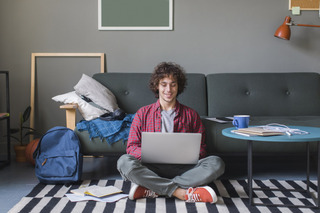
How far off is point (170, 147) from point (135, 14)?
6.33 ft

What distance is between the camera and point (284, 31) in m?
3.25

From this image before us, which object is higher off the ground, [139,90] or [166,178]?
[139,90]

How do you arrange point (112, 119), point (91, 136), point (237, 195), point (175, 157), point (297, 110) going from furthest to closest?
point (297, 110)
point (112, 119)
point (91, 136)
point (237, 195)
point (175, 157)

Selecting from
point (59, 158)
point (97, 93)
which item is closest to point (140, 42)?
point (97, 93)

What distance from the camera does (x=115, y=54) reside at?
3.47 metres

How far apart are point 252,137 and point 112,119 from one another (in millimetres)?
1207

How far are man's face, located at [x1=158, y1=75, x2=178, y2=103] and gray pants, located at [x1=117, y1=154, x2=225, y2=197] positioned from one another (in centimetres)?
43

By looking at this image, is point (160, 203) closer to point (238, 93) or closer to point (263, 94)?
point (238, 93)

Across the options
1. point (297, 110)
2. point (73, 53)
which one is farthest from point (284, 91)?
point (73, 53)

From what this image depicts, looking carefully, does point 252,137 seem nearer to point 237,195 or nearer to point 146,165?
point 237,195

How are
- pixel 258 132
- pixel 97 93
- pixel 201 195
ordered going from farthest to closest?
pixel 97 93
pixel 201 195
pixel 258 132

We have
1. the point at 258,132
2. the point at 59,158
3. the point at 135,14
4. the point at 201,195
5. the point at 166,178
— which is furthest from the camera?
the point at 135,14

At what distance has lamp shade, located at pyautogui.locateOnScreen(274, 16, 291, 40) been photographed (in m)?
3.24

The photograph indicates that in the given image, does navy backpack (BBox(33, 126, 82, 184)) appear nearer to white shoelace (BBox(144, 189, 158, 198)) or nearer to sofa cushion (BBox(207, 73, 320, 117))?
white shoelace (BBox(144, 189, 158, 198))
